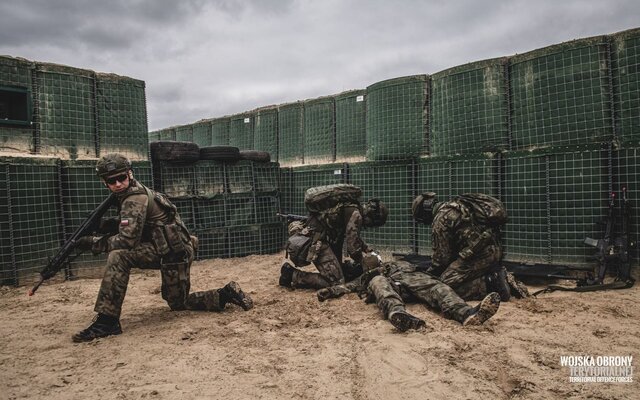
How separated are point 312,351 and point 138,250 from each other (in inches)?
83.9

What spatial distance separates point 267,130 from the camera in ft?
37.8

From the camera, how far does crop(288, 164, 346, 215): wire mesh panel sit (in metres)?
8.81

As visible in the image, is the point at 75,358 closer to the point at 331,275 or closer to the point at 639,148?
the point at 331,275

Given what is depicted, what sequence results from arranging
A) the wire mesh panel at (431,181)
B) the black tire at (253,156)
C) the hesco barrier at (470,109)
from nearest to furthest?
the hesco barrier at (470,109) < the wire mesh panel at (431,181) < the black tire at (253,156)

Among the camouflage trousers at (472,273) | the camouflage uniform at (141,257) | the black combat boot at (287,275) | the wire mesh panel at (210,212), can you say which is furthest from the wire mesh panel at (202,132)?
the camouflage trousers at (472,273)

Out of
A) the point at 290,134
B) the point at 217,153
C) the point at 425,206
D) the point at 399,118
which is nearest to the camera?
the point at 425,206

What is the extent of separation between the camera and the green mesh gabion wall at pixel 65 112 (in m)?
6.39

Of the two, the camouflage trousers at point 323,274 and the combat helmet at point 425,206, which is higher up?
the combat helmet at point 425,206

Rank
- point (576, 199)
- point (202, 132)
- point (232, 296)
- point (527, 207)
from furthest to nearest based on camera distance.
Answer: point (202, 132), point (527, 207), point (576, 199), point (232, 296)

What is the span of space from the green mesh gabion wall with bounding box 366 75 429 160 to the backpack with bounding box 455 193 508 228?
300 cm

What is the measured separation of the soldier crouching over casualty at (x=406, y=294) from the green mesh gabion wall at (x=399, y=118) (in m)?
3.22

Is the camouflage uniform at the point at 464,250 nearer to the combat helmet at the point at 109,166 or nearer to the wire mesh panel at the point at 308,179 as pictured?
the combat helmet at the point at 109,166

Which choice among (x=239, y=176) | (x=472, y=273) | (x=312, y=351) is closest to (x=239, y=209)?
(x=239, y=176)

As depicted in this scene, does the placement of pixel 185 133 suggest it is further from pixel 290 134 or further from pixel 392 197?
pixel 392 197
